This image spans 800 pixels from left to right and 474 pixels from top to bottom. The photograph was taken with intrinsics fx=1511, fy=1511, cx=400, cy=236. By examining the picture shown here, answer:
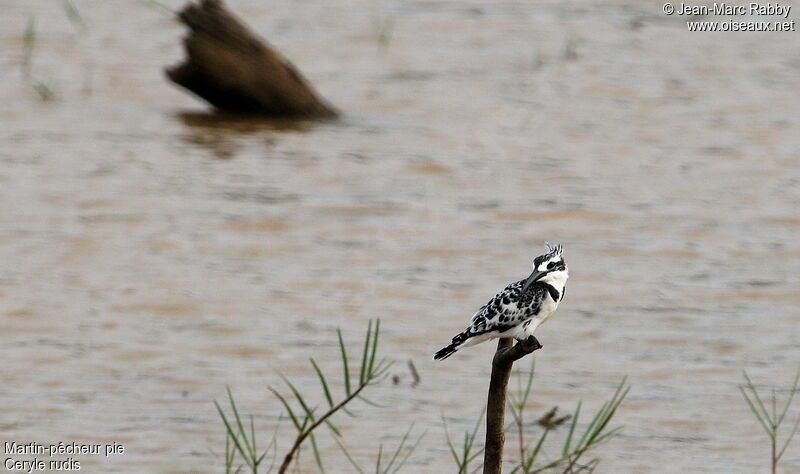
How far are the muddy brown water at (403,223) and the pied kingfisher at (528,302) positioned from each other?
2.18m

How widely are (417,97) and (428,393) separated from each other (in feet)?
20.5

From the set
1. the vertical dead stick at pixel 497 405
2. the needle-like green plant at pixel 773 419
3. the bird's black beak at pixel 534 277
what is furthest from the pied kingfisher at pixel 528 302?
the needle-like green plant at pixel 773 419

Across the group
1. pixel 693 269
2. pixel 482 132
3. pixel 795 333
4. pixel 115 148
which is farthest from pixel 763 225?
pixel 115 148

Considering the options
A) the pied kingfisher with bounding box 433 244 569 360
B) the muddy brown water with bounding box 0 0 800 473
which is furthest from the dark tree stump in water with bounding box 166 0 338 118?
the pied kingfisher with bounding box 433 244 569 360

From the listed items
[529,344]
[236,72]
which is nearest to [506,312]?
[529,344]

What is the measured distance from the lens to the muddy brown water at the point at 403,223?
657cm

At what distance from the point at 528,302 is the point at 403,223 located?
5.75 metres

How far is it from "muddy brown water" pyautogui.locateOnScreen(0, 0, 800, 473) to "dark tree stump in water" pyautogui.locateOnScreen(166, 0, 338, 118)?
7.2 inches

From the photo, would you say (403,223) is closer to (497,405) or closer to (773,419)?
(773,419)

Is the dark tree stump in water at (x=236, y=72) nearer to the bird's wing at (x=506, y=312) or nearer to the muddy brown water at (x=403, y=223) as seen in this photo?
the muddy brown water at (x=403, y=223)

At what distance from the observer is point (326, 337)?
7.47m

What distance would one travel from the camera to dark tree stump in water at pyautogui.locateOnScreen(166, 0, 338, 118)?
1106 cm

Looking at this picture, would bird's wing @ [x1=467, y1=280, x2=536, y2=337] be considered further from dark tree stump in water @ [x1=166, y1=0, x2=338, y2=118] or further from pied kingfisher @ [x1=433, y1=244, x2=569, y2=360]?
dark tree stump in water @ [x1=166, y1=0, x2=338, y2=118]

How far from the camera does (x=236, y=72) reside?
1132 centimetres
